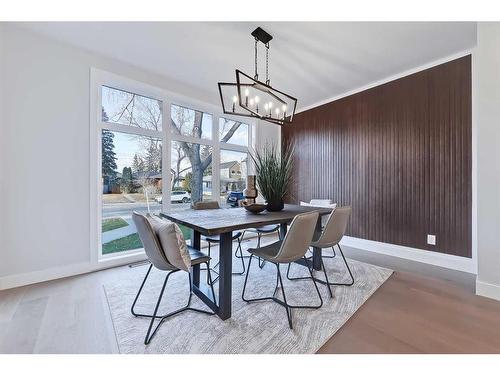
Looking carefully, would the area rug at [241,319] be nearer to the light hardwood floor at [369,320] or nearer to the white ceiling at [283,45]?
the light hardwood floor at [369,320]

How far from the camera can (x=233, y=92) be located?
389 centimetres

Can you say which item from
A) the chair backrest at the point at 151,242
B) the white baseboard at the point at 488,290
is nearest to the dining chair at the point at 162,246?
the chair backrest at the point at 151,242

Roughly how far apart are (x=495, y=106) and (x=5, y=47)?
4.62 meters

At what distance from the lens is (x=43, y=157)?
93.1 inches

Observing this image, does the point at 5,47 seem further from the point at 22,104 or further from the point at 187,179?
the point at 187,179

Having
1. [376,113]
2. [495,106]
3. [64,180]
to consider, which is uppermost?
[376,113]

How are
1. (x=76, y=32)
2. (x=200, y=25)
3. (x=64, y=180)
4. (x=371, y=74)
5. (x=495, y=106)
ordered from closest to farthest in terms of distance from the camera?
1. (x=495, y=106)
2. (x=200, y=25)
3. (x=76, y=32)
4. (x=64, y=180)
5. (x=371, y=74)

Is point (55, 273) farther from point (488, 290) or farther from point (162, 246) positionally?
point (488, 290)

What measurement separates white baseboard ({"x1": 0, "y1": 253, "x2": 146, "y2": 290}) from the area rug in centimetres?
50

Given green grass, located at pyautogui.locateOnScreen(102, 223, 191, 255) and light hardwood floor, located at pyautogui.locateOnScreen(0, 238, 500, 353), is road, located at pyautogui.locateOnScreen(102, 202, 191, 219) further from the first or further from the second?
light hardwood floor, located at pyautogui.locateOnScreen(0, 238, 500, 353)

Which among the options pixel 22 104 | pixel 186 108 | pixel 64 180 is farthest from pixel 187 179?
pixel 22 104

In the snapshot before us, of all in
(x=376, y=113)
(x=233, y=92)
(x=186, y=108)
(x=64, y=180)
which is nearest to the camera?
(x=64, y=180)

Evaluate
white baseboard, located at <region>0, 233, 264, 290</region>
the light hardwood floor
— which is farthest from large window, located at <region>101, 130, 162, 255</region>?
the light hardwood floor

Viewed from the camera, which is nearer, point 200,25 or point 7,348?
point 7,348
